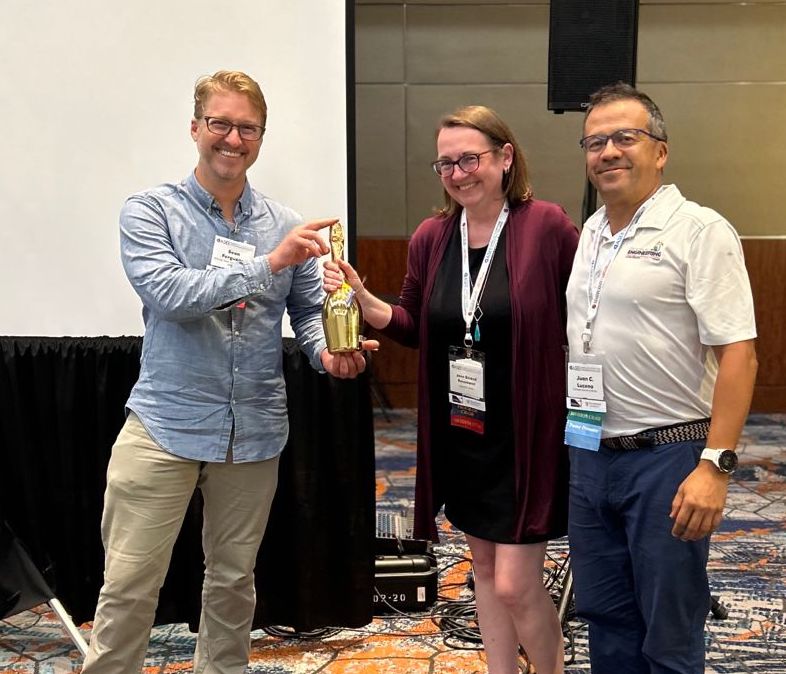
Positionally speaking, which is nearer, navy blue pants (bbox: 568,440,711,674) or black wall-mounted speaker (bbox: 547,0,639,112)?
navy blue pants (bbox: 568,440,711,674)

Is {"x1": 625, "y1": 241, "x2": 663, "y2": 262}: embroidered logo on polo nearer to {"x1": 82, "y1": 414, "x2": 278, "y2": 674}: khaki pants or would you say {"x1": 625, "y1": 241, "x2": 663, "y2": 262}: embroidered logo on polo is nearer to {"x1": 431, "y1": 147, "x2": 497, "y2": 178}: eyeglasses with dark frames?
{"x1": 431, "y1": 147, "x2": 497, "y2": 178}: eyeglasses with dark frames

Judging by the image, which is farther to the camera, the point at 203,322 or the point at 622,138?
the point at 203,322

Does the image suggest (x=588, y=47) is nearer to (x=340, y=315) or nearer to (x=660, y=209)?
(x=660, y=209)

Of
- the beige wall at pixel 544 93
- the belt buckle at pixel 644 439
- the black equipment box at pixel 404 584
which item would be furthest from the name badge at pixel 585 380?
the beige wall at pixel 544 93

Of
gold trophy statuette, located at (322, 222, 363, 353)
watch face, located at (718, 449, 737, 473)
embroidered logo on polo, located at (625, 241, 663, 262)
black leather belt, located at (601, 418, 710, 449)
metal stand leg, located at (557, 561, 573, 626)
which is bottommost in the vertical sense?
metal stand leg, located at (557, 561, 573, 626)

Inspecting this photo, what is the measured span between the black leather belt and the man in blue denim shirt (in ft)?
2.19

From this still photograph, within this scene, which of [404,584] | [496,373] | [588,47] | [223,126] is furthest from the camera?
[404,584]

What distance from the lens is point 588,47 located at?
8.80ft

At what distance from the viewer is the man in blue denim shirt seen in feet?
6.25

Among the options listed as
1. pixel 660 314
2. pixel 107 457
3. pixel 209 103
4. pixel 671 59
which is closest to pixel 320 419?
pixel 107 457

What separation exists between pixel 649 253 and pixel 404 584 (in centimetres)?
179

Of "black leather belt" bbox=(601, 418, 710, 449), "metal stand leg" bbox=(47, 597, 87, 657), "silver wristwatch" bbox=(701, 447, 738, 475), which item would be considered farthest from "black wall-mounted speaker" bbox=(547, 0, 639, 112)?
"metal stand leg" bbox=(47, 597, 87, 657)

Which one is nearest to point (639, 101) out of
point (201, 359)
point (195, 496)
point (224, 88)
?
point (224, 88)

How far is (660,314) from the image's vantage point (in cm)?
170
